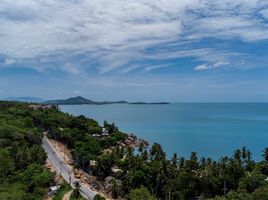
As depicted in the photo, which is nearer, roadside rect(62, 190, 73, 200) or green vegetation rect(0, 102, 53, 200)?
green vegetation rect(0, 102, 53, 200)

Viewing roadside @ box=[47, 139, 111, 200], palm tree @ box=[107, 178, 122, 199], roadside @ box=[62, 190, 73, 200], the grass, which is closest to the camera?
the grass

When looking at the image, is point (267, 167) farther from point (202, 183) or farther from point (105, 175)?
point (105, 175)

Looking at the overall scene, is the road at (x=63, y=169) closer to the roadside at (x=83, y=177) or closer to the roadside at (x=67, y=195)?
the roadside at (x=83, y=177)

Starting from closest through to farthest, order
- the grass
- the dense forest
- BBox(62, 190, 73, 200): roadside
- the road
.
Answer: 1. the dense forest
2. the grass
3. BBox(62, 190, 73, 200): roadside
4. the road

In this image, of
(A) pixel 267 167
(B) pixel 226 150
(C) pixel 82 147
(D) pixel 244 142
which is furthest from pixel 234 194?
(D) pixel 244 142

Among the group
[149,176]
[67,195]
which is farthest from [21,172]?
[149,176]

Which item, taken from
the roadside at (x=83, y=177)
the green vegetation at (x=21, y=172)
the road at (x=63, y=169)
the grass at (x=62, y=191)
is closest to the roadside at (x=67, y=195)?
the grass at (x=62, y=191)

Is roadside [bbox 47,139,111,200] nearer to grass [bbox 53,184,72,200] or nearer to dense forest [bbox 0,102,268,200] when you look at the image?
dense forest [bbox 0,102,268,200]

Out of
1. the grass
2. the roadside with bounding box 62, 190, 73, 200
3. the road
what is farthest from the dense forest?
the roadside with bounding box 62, 190, 73, 200
